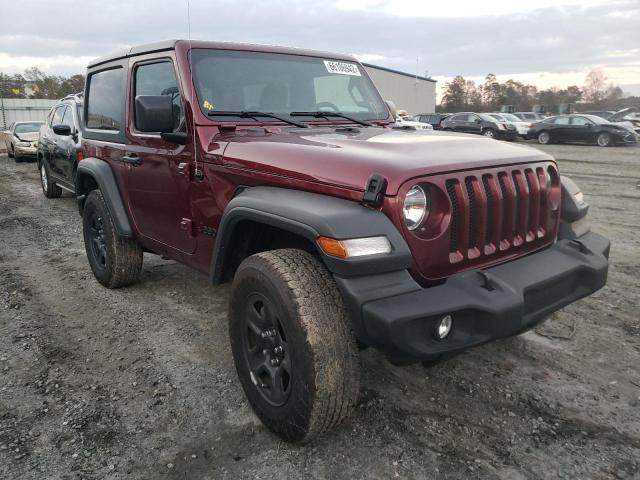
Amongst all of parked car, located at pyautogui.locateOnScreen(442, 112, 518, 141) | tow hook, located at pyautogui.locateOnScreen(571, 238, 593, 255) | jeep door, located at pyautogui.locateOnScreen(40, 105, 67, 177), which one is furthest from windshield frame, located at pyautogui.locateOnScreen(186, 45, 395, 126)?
parked car, located at pyautogui.locateOnScreen(442, 112, 518, 141)

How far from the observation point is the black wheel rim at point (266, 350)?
8.12ft

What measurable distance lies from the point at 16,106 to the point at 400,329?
36.3m

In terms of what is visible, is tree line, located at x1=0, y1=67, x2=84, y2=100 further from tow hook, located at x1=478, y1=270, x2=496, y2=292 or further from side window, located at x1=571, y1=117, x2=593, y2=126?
tow hook, located at x1=478, y1=270, x2=496, y2=292

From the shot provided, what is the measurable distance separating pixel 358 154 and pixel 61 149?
7.79m

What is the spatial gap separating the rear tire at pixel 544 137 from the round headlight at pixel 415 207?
77.6ft

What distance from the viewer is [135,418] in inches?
110

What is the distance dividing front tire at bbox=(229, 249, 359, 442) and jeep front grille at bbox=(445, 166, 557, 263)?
63 centimetres

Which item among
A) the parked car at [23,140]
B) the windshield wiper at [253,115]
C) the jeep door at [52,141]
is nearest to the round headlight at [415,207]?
the windshield wiper at [253,115]

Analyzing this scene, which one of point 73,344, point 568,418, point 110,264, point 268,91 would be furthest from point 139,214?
point 568,418

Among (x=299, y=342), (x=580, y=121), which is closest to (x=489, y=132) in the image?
(x=580, y=121)

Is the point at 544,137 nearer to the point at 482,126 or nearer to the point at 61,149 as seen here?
the point at 482,126

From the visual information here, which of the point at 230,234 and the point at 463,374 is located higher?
the point at 230,234

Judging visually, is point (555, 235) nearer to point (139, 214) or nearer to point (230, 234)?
point (230, 234)

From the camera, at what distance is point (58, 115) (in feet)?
30.7
